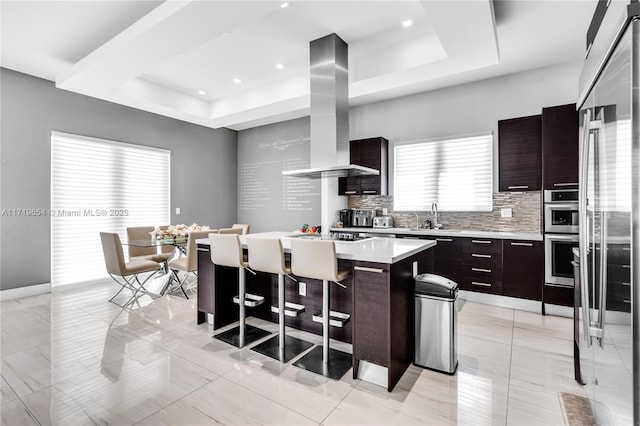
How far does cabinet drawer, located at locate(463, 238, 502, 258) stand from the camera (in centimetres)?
390

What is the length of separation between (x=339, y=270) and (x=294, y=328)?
1.08 m

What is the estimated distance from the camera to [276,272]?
2637 millimetres

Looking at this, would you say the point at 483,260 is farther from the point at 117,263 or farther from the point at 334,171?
the point at 117,263

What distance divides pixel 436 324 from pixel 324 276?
94 centimetres

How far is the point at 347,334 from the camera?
9.37ft

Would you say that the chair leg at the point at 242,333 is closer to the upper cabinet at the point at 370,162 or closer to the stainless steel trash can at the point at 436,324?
the stainless steel trash can at the point at 436,324

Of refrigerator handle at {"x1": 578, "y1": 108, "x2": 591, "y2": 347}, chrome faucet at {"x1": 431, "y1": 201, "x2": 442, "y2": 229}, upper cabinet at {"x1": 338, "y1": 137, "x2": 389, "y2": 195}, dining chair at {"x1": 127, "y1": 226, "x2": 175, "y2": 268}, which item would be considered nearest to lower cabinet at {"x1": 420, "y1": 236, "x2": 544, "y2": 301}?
chrome faucet at {"x1": 431, "y1": 201, "x2": 442, "y2": 229}

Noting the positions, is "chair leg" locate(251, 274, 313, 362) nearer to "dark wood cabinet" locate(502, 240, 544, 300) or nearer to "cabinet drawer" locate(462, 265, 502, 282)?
"cabinet drawer" locate(462, 265, 502, 282)

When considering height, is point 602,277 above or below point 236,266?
above

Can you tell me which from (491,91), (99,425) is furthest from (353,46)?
(99,425)

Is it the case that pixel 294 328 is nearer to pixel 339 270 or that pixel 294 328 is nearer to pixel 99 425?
pixel 339 270

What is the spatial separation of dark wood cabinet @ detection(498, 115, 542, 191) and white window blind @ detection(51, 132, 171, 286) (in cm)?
580

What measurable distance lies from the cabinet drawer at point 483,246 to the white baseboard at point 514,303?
1.81 ft

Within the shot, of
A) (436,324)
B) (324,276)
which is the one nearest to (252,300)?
(324,276)
